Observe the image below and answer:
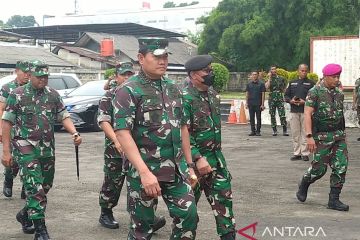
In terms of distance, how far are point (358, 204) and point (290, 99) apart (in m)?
4.64

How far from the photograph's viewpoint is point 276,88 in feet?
52.4

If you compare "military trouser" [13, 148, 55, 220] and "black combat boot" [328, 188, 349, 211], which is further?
"black combat boot" [328, 188, 349, 211]

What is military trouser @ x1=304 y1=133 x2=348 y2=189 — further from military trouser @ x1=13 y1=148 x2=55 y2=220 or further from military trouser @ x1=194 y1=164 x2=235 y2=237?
military trouser @ x1=13 y1=148 x2=55 y2=220

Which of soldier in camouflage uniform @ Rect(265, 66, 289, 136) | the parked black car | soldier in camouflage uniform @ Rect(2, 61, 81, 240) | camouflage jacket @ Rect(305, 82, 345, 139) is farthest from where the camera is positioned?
the parked black car

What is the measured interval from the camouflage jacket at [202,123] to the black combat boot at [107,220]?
61.8 inches

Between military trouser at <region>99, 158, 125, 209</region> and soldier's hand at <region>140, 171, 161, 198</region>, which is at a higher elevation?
soldier's hand at <region>140, 171, 161, 198</region>

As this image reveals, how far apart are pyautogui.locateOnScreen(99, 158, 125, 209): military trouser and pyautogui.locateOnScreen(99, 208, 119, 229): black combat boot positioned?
0.10 m

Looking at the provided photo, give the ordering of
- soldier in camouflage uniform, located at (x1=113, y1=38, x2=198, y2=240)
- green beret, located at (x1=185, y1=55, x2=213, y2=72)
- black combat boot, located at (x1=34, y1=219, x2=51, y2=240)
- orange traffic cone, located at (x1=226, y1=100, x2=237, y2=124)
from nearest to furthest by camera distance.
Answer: soldier in camouflage uniform, located at (x1=113, y1=38, x2=198, y2=240)
green beret, located at (x1=185, y1=55, x2=213, y2=72)
black combat boot, located at (x1=34, y1=219, x2=51, y2=240)
orange traffic cone, located at (x1=226, y1=100, x2=237, y2=124)

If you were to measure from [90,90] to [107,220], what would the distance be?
1249cm

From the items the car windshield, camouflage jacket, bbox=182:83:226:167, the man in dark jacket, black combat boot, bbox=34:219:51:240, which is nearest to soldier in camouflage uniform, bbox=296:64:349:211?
camouflage jacket, bbox=182:83:226:167

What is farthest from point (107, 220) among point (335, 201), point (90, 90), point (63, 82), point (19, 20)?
point (19, 20)

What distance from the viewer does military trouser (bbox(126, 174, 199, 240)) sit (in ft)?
14.7

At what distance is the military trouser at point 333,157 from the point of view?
743 cm

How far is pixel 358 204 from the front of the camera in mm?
7891
